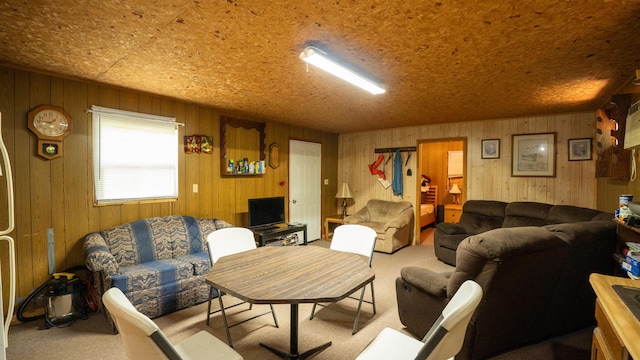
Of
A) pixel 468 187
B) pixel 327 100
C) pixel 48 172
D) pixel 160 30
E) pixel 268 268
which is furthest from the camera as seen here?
pixel 468 187

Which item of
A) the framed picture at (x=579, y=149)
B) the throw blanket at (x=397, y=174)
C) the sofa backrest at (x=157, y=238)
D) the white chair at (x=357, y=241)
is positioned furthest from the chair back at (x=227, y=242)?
the framed picture at (x=579, y=149)

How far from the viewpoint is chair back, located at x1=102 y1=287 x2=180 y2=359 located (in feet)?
3.57

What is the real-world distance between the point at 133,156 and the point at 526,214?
5357 mm

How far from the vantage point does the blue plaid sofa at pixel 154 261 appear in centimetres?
266

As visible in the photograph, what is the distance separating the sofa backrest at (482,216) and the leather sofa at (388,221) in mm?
993

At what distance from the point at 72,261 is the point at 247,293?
2.54m

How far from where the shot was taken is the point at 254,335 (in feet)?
8.28

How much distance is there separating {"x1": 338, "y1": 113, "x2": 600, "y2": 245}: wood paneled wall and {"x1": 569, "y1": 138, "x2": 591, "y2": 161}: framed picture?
0.21 feet

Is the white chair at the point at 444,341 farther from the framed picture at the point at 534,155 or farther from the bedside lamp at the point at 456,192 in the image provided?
the bedside lamp at the point at 456,192

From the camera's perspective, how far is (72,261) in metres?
2.99

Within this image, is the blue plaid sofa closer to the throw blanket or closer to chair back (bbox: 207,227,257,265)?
chair back (bbox: 207,227,257,265)

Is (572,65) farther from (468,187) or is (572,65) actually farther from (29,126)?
(29,126)

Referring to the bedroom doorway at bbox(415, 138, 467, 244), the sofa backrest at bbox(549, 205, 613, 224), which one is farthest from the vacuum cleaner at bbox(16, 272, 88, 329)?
the bedroom doorway at bbox(415, 138, 467, 244)

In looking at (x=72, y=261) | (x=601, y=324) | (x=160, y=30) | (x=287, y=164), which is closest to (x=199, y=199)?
(x=72, y=261)
